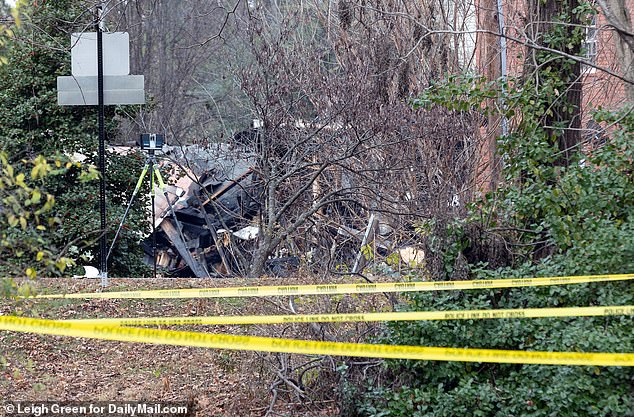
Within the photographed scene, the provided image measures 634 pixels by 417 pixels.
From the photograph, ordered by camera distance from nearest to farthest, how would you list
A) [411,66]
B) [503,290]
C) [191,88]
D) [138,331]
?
1. [138,331]
2. [503,290]
3. [411,66]
4. [191,88]

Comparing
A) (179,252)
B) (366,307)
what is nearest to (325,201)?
(366,307)

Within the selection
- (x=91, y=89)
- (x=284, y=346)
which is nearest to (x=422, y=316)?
(x=284, y=346)

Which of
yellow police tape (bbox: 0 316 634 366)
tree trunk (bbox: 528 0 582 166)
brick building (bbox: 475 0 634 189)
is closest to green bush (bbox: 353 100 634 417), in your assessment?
yellow police tape (bbox: 0 316 634 366)

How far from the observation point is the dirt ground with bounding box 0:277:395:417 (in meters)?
6.52

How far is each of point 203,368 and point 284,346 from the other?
3.05m

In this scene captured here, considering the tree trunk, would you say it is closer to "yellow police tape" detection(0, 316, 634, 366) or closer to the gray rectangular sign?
"yellow police tape" detection(0, 316, 634, 366)

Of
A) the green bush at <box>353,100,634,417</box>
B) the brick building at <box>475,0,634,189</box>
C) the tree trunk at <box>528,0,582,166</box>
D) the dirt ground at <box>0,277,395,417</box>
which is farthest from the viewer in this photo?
the brick building at <box>475,0,634,189</box>

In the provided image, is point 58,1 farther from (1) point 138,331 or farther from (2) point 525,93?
(1) point 138,331

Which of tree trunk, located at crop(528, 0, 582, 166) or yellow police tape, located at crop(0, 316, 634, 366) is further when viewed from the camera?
tree trunk, located at crop(528, 0, 582, 166)

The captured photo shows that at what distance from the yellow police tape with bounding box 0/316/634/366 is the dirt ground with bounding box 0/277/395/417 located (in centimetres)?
91

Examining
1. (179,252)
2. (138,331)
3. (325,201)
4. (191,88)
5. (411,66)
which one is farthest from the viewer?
(191,88)

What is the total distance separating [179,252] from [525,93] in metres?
11.3

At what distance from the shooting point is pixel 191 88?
33.3 metres

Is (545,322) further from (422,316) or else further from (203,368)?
(203,368)
